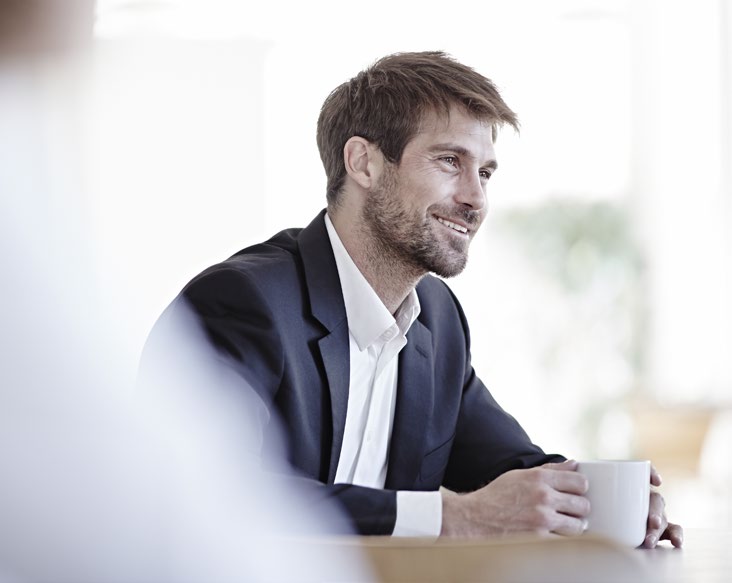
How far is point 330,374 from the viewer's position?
1.29m

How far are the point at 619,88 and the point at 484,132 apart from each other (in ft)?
18.3

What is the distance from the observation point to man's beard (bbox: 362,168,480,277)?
145cm

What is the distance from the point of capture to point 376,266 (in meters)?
1.48

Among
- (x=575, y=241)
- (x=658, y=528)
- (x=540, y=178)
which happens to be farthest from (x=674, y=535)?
(x=540, y=178)

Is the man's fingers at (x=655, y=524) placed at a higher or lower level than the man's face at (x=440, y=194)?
lower

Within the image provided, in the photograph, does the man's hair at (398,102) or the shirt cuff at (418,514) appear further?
the man's hair at (398,102)

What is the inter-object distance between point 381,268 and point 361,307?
11 centimetres

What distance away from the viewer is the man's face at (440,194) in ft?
4.73

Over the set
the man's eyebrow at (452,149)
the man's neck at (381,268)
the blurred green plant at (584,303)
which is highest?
the man's eyebrow at (452,149)

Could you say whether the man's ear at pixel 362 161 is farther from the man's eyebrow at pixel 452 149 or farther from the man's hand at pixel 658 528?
the man's hand at pixel 658 528

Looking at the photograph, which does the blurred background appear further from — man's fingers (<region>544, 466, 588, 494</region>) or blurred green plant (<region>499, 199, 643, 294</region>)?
man's fingers (<region>544, 466, 588, 494</region>)

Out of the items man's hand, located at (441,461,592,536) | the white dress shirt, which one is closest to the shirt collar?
the white dress shirt

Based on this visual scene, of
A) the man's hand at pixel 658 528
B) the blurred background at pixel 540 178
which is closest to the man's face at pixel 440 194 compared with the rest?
the man's hand at pixel 658 528

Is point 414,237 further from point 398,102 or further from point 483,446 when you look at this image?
point 483,446
